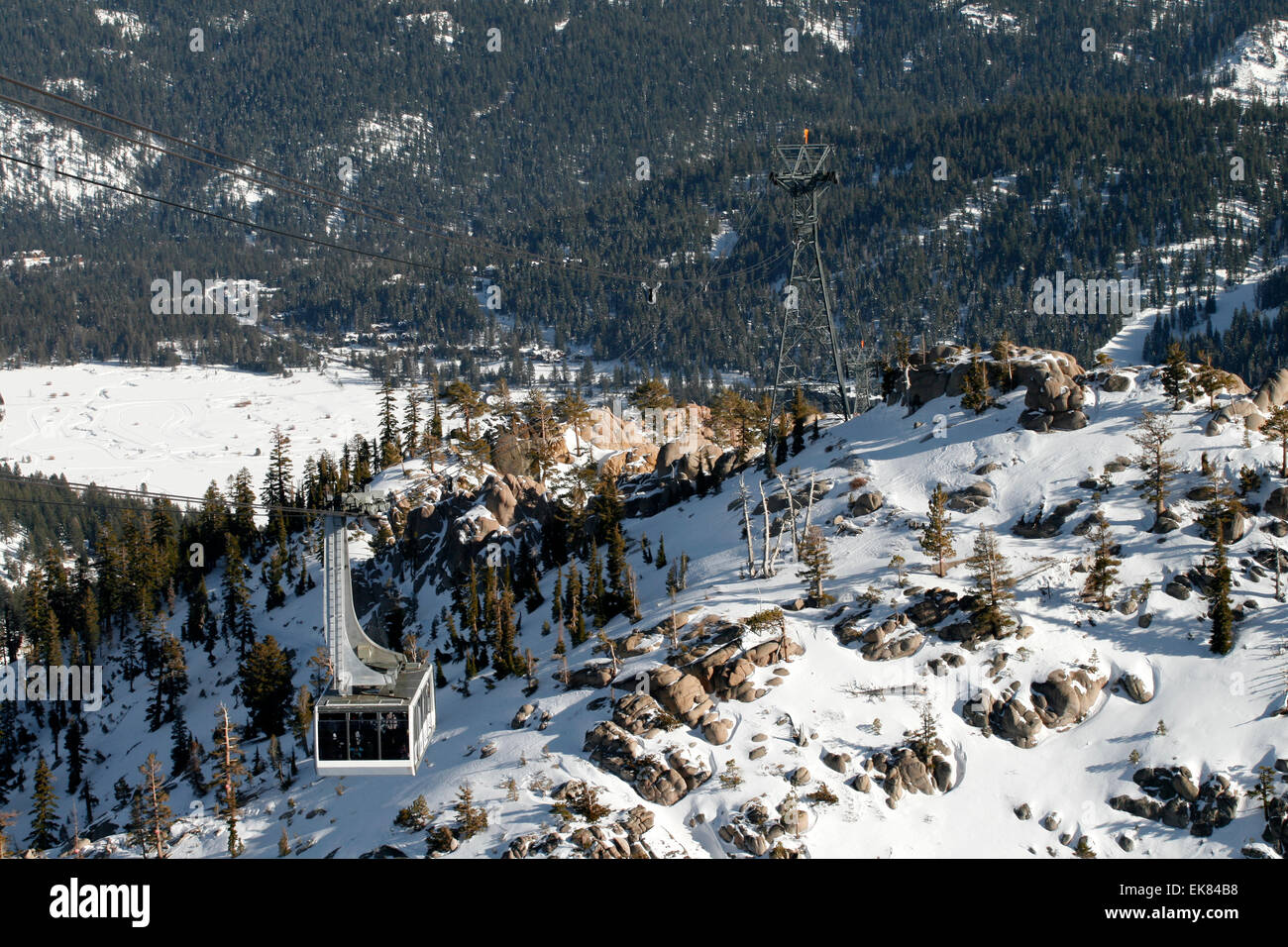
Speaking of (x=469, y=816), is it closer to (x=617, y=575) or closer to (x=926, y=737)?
(x=926, y=737)

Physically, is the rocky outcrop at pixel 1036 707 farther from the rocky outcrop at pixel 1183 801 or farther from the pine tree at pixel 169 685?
the pine tree at pixel 169 685

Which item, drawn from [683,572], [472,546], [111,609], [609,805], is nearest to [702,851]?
[609,805]

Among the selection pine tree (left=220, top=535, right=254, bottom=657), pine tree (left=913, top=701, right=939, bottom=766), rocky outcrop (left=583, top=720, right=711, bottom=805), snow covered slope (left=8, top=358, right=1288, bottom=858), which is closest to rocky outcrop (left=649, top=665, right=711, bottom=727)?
snow covered slope (left=8, top=358, right=1288, bottom=858)

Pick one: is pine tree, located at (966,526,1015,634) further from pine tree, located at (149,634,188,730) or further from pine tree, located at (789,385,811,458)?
pine tree, located at (149,634,188,730)

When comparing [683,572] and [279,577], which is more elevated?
[683,572]

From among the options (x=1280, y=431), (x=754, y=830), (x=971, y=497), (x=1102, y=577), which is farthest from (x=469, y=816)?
(x=1280, y=431)
